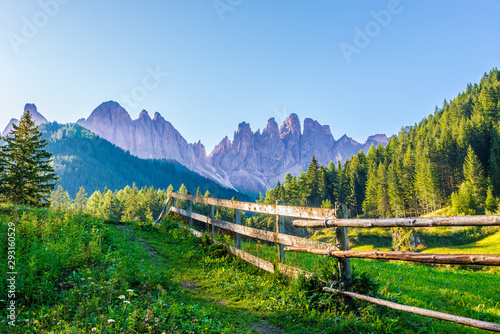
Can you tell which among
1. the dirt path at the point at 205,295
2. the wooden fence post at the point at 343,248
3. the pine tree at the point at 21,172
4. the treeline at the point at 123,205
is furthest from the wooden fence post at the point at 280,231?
the treeline at the point at 123,205

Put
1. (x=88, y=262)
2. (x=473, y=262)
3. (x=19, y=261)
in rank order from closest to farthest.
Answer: (x=473, y=262)
(x=19, y=261)
(x=88, y=262)

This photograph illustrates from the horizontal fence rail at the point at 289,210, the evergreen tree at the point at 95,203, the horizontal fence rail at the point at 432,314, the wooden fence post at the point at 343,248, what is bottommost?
the horizontal fence rail at the point at 432,314

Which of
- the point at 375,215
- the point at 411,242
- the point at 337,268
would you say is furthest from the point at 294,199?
the point at 337,268

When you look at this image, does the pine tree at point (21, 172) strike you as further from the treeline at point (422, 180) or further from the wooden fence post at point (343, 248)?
the treeline at point (422, 180)

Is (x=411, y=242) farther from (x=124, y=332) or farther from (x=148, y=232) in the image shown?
(x=124, y=332)

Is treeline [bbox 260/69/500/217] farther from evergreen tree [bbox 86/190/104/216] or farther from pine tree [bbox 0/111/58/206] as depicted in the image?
pine tree [bbox 0/111/58/206]

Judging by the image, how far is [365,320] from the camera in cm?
446

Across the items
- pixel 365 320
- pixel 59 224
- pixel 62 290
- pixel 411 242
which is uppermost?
pixel 59 224

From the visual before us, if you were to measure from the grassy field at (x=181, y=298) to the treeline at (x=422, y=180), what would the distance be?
8417 centimetres

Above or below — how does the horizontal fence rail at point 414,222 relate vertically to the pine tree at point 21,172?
below

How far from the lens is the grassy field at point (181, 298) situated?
14.0 ft

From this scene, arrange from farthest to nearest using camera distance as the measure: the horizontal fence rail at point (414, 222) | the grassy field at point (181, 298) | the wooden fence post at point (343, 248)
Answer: the wooden fence post at point (343, 248) < the grassy field at point (181, 298) < the horizontal fence rail at point (414, 222)

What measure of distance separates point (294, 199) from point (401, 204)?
38929 millimetres

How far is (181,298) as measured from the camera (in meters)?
5.54
